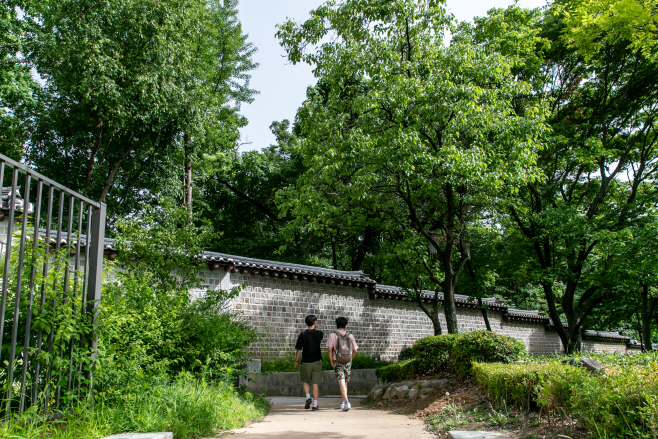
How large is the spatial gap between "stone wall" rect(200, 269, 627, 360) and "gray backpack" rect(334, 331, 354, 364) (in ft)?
15.6

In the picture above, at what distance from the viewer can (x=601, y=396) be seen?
156 inches

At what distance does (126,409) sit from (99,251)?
5.05 feet

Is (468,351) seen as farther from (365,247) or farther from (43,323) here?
(365,247)

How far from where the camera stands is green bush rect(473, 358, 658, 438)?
12.1ft

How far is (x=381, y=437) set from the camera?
18.1ft

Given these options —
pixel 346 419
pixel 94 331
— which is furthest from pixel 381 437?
pixel 94 331

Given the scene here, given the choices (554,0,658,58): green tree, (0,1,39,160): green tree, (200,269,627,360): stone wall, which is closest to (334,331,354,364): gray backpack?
(200,269,627,360): stone wall

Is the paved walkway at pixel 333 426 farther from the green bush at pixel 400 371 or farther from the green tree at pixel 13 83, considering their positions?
the green tree at pixel 13 83

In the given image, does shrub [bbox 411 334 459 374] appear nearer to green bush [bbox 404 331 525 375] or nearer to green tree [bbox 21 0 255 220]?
green bush [bbox 404 331 525 375]

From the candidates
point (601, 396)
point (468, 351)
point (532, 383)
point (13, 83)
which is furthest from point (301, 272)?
point (13, 83)

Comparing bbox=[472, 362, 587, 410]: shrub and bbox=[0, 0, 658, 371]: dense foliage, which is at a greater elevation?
bbox=[0, 0, 658, 371]: dense foliage

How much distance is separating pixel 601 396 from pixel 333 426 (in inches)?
136

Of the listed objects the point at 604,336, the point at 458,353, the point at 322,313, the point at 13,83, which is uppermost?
the point at 13,83

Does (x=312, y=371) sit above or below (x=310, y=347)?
below
